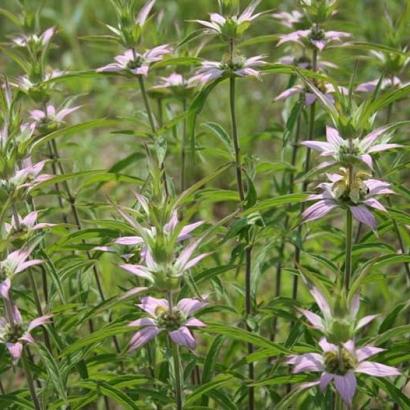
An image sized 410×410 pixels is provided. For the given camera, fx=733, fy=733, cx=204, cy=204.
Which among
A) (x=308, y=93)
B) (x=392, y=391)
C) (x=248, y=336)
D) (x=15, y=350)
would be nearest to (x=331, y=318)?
(x=248, y=336)

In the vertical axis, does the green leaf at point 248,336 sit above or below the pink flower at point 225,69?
below

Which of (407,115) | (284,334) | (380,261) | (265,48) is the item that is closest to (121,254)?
(380,261)

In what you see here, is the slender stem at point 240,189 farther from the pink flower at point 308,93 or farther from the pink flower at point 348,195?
the pink flower at point 348,195

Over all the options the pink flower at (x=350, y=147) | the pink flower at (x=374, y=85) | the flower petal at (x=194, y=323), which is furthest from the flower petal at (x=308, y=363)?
the pink flower at (x=374, y=85)

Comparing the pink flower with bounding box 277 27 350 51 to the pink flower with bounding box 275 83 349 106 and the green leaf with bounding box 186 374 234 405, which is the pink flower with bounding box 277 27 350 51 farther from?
the green leaf with bounding box 186 374 234 405

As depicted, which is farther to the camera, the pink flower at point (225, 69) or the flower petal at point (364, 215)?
the pink flower at point (225, 69)

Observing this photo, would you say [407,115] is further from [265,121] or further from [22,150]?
[22,150]
